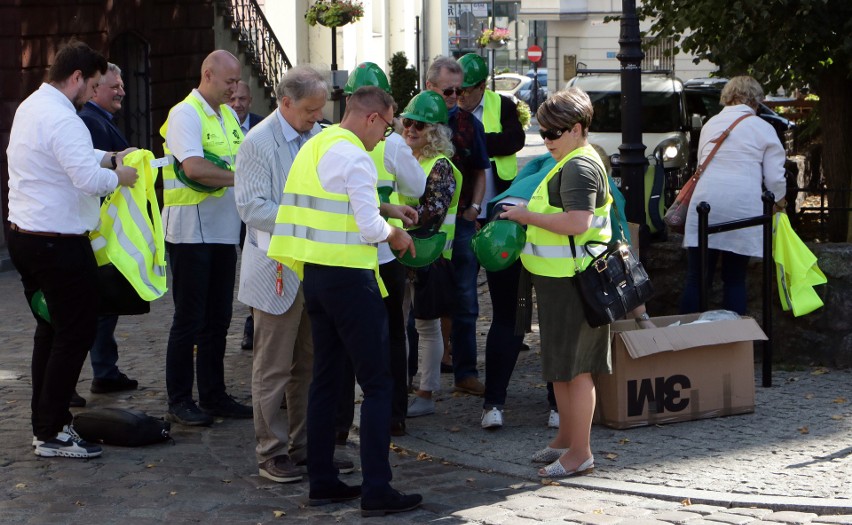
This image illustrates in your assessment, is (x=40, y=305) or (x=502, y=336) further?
(x=502, y=336)

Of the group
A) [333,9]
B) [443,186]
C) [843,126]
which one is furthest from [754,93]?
[333,9]

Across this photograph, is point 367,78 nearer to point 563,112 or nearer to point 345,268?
point 563,112

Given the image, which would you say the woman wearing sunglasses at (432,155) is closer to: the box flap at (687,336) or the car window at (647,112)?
the box flap at (687,336)

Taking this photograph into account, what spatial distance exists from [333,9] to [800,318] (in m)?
21.5

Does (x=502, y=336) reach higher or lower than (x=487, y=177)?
lower

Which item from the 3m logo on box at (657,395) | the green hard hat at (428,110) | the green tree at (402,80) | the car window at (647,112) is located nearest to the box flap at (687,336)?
the 3m logo on box at (657,395)

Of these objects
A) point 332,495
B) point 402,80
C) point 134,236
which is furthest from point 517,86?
point 332,495

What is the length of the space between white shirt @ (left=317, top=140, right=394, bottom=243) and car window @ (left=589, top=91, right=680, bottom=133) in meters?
14.1

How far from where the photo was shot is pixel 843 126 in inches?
512

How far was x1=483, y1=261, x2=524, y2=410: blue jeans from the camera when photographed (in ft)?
23.6

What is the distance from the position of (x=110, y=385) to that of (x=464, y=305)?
2.21m

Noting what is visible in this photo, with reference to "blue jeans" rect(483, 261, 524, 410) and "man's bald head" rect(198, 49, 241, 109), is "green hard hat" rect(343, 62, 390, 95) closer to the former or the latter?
"man's bald head" rect(198, 49, 241, 109)

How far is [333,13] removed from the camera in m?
28.7

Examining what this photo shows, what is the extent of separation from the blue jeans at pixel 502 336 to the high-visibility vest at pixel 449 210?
1.14ft
